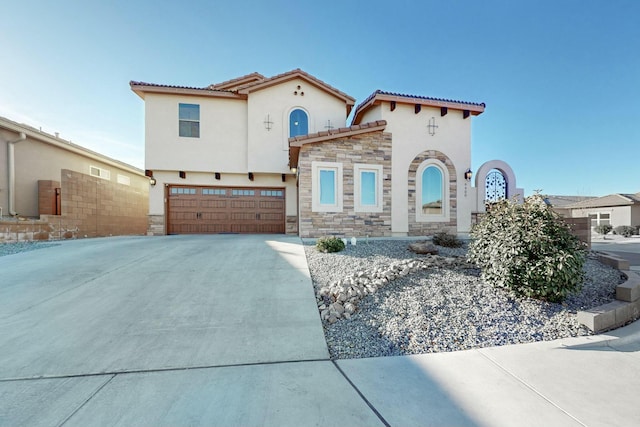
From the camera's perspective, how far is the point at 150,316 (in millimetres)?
3352

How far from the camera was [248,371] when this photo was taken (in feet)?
7.76

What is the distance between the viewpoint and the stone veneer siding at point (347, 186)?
832 centimetres

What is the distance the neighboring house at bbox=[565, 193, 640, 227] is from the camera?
1833cm

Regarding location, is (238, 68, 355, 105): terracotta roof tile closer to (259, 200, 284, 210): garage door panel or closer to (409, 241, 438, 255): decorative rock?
(259, 200, 284, 210): garage door panel

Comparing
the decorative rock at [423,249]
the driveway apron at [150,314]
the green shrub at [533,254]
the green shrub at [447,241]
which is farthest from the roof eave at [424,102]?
the driveway apron at [150,314]

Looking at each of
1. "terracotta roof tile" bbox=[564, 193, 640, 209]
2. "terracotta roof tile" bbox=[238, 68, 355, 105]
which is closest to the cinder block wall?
"terracotta roof tile" bbox=[238, 68, 355, 105]

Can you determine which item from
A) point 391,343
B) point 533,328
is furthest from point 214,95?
point 533,328

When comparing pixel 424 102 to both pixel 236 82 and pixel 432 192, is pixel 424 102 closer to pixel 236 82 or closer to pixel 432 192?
pixel 432 192

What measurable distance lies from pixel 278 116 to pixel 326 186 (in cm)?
457

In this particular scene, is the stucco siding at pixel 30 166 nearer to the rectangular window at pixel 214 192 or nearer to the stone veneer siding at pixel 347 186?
the rectangular window at pixel 214 192

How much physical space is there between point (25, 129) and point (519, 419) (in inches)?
622

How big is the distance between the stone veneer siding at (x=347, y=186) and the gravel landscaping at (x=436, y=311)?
3.29 m

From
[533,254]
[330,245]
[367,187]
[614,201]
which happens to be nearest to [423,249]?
[330,245]

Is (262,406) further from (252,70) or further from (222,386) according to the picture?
(252,70)
